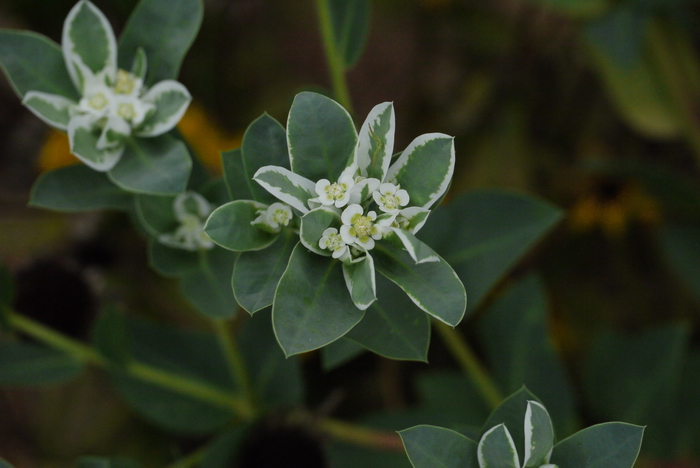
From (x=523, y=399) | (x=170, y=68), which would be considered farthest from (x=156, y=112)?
(x=523, y=399)

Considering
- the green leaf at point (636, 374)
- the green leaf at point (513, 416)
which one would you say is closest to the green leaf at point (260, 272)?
the green leaf at point (513, 416)

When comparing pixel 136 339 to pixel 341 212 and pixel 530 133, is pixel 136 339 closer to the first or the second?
pixel 341 212

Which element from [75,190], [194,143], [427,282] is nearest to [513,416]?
[427,282]

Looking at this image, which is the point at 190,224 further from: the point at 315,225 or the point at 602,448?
the point at 602,448

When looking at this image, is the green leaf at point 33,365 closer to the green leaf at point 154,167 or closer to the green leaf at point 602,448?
the green leaf at point 154,167

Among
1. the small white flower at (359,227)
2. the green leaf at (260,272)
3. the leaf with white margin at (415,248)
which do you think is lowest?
the green leaf at (260,272)

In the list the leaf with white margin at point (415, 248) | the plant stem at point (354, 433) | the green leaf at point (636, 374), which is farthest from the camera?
the green leaf at point (636, 374)
